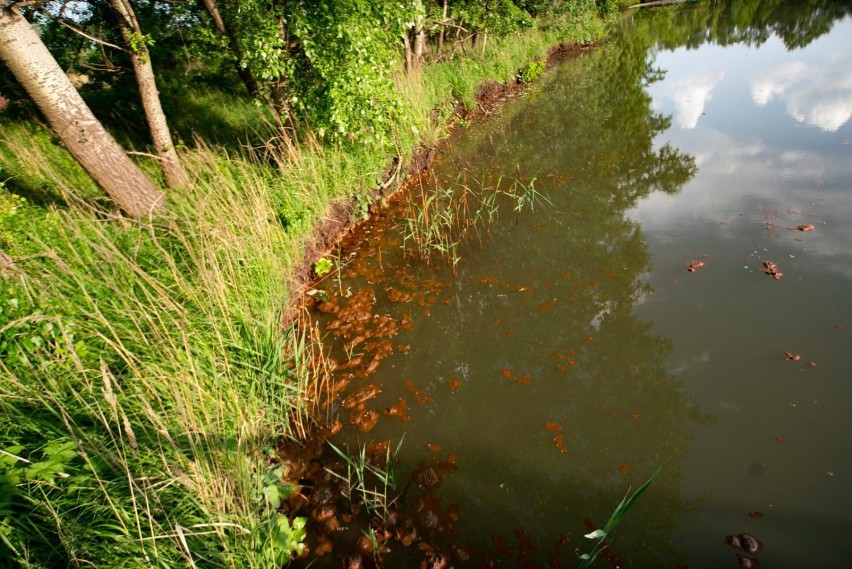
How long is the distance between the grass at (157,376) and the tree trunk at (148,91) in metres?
0.21

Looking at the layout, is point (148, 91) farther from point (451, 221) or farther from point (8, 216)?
point (451, 221)

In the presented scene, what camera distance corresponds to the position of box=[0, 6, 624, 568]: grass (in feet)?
5.75

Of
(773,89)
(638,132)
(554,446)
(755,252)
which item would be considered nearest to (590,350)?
(554,446)

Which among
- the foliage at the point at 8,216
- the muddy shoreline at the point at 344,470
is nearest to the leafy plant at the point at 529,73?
the muddy shoreline at the point at 344,470

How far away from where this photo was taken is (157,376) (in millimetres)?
2273

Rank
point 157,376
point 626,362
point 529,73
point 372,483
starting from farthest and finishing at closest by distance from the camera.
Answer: point 529,73 → point 626,362 → point 372,483 → point 157,376

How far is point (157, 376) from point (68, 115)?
2910 millimetres

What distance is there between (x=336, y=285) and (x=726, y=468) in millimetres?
3708

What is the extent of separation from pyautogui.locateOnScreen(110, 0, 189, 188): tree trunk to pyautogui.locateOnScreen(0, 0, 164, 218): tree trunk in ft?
1.92

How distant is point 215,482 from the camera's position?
2000mm

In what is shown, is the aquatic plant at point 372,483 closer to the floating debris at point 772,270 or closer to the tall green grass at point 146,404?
the tall green grass at point 146,404

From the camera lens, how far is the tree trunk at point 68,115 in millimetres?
3207

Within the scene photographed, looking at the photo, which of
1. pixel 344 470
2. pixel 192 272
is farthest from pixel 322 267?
pixel 344 470

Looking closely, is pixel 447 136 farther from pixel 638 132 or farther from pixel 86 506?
pixel 86 506
